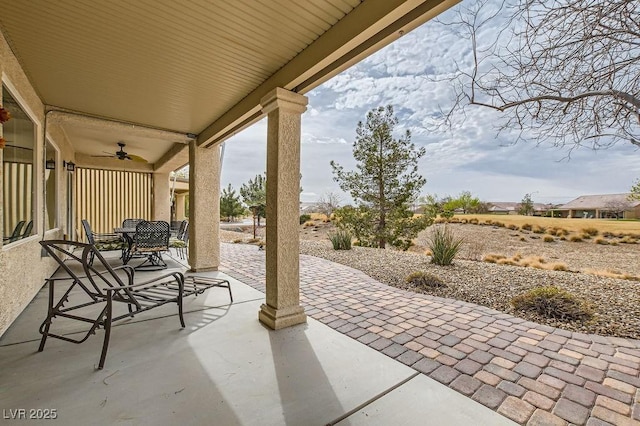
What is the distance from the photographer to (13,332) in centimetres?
268

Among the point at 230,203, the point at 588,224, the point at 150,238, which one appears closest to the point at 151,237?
the point at 150,238

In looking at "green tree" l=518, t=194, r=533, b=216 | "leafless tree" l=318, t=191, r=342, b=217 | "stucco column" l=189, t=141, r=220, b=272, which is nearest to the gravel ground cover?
"stucco column" l=189, t=141, r=220, b=272

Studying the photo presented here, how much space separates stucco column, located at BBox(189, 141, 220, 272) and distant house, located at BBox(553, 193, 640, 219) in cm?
1347

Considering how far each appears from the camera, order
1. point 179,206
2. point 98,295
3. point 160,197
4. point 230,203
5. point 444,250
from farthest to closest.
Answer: point 230,203
point 179,206
point 160,197
point 444,250
point 98,295

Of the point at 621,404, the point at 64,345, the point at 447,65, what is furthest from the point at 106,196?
the point at 621,404

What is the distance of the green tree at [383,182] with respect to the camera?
31.9 feet

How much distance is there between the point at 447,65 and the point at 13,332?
5.69 metres

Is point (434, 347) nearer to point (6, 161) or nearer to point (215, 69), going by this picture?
point (215, 69)

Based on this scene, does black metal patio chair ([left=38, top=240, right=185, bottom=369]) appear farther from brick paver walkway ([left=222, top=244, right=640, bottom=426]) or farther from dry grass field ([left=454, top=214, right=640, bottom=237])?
dry grass field ([left=454, top=214, right=640, bottom=237])

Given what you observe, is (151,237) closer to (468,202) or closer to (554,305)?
(554,305)

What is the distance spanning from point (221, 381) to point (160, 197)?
9.14 metres

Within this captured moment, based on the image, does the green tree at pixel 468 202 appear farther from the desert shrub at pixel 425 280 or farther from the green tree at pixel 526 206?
the desert shrub at pixel 425 280

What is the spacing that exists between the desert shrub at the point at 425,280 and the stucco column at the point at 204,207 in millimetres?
3590

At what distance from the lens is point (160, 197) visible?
9602 mm
